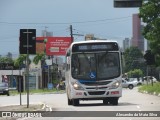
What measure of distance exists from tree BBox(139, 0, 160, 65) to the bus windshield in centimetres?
1500

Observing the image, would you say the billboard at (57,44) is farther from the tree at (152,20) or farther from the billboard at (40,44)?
the tree at (152,20)

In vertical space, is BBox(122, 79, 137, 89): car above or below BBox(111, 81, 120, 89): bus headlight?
below

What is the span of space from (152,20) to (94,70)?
16.8 metres

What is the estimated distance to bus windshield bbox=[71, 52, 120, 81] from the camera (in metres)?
30.2

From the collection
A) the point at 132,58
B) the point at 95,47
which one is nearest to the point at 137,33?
the point at 132,58

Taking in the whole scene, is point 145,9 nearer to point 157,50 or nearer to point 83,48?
point 157,50

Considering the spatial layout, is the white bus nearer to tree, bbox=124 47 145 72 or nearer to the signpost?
the signpost

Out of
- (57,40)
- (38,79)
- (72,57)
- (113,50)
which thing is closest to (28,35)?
(72,57)

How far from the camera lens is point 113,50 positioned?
30.5 m

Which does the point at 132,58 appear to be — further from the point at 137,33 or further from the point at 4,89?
the point at 4,89

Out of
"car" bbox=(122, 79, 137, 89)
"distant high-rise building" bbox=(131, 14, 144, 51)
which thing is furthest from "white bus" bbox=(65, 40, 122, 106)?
"distant high-rise building" bbox=(131, 14, 144, 51)

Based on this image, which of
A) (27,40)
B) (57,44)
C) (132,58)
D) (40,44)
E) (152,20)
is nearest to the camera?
(27,40)

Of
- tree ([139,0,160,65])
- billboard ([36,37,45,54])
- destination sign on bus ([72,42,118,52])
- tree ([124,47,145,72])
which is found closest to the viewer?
destination sign on bus ([72,42,118,52])

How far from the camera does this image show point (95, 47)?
101 feet
